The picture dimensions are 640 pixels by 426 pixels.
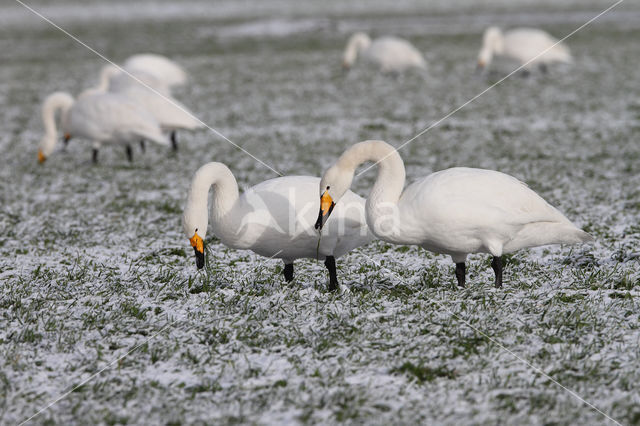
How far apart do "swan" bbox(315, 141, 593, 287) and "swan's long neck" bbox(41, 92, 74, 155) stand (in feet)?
26.9

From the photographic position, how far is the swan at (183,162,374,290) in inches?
208

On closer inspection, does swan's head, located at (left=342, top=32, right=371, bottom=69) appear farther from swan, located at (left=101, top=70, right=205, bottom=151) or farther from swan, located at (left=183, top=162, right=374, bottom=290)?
swan, located at (left=183, top=162, right=374, bottom=290)

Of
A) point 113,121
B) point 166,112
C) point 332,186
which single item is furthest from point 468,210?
point 166,112

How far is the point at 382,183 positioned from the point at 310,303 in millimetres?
1039

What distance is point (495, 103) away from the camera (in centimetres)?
1587

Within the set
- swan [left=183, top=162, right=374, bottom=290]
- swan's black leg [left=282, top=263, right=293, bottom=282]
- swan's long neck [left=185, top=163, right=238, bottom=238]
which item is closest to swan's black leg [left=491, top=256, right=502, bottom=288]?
swan [left=183, top=162, right=374, bottom=290]

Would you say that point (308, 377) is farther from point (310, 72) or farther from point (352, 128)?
point (310, 72)

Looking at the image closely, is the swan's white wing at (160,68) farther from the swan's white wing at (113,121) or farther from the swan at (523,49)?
the swan at (523,49)

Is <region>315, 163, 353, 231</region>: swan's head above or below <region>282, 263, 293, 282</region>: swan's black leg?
above

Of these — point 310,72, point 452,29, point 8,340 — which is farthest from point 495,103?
point 452,29

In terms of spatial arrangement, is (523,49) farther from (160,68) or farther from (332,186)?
(332,186)

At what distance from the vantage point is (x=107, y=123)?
11172 millimetres

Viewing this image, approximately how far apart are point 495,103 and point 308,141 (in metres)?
5.24

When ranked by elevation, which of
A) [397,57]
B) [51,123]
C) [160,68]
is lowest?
[51,123]
